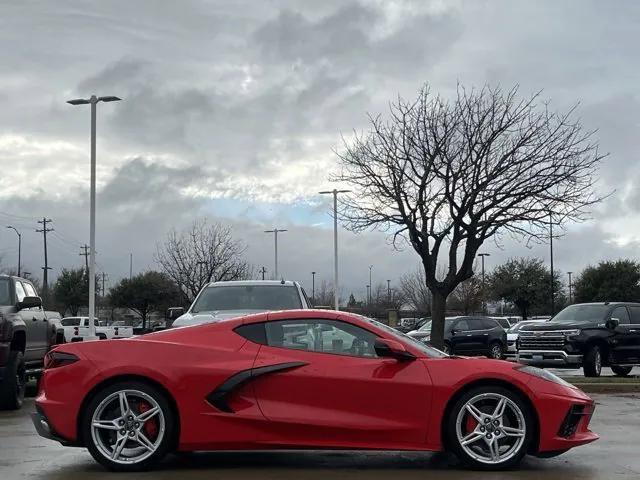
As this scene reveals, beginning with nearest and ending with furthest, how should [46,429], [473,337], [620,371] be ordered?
1. [46,429]
2. [620,371]
3. [473,337]

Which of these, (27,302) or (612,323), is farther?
(612,323)

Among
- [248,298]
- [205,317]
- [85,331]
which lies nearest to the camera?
[205,317]

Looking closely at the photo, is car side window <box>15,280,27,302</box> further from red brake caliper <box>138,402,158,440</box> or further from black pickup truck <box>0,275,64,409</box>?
red brake caliper <box>138,402,158,440</box>

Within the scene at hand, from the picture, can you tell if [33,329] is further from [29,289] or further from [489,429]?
[489,429]

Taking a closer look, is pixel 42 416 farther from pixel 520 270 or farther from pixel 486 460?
pixel 520 270

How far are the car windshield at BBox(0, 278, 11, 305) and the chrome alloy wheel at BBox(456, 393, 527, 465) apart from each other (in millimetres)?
7774

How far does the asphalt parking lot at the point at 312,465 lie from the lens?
696 cm

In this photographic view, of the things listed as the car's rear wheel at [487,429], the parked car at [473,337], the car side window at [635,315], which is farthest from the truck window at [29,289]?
the parked car at [473,337]

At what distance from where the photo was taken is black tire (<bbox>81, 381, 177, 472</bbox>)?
23.1 ft

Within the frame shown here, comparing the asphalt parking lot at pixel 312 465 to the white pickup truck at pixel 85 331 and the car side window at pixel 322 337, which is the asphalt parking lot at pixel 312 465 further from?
the white pickup truck at pixel 85 331

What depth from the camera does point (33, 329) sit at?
13.2m

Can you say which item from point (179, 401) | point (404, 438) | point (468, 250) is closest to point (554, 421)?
point (404, 438)

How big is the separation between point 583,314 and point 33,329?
1264 cm

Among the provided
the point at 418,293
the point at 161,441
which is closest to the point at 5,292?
the point at 161,441
